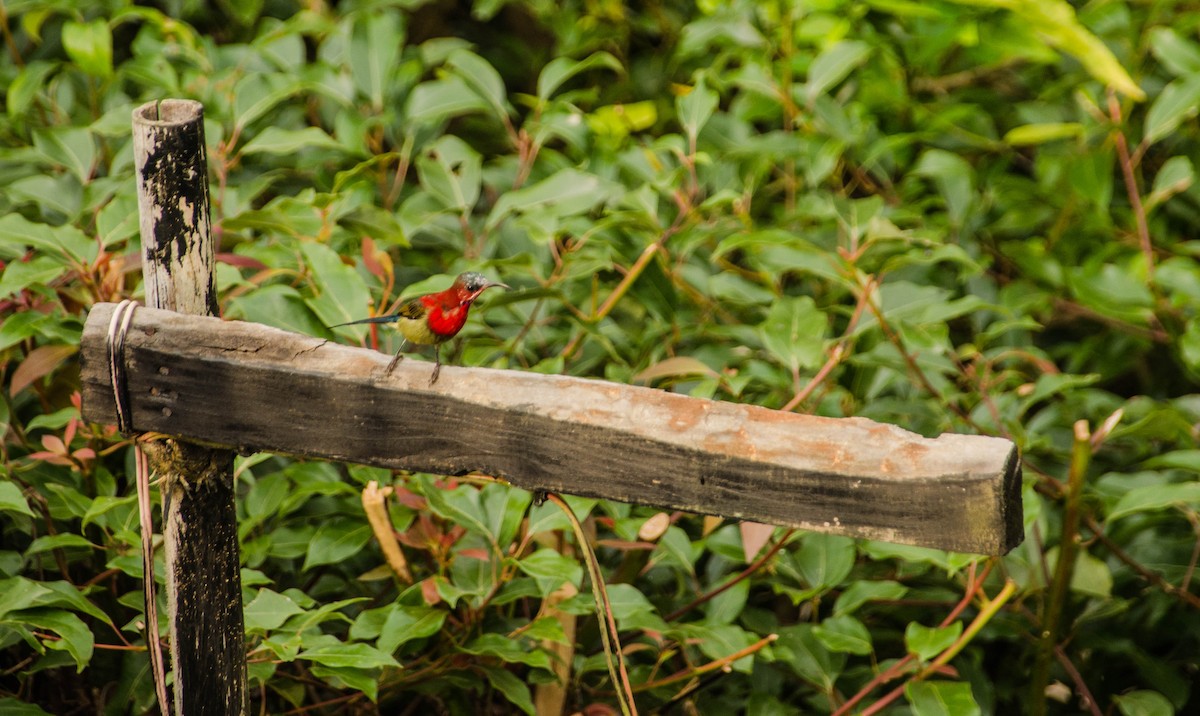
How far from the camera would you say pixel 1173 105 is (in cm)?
203

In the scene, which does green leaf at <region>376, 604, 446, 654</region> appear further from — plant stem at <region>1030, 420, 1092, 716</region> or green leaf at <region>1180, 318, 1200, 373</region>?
green leaf at <region>1180, 318, 1200, 373</region>

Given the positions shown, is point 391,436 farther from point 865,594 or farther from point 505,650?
point 865,594

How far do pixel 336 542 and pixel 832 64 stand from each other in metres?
1.24

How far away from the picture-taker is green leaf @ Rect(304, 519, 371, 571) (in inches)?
54.4

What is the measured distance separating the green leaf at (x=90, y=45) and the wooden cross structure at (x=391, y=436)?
1.01 metres

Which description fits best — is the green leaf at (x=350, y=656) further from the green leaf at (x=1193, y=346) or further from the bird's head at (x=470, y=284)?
the green leaf at (x=1193, y=346)

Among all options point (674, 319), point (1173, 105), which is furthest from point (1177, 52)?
point (674, 319)

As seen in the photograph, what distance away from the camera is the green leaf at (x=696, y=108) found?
183 cm

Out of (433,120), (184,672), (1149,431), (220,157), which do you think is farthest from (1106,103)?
(184,672)

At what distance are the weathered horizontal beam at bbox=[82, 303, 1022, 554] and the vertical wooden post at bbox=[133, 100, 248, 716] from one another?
0.05 meters

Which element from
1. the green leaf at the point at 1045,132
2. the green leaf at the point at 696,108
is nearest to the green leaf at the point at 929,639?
the green leaf at the point at 696,108

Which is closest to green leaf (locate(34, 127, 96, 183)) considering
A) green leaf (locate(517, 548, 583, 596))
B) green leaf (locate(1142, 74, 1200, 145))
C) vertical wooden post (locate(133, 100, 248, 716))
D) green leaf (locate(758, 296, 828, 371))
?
vertical wooden post (locate(133, 100, 248, 716))

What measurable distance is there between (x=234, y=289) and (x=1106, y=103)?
1867 millimetres

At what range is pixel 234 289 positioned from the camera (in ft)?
5.04
